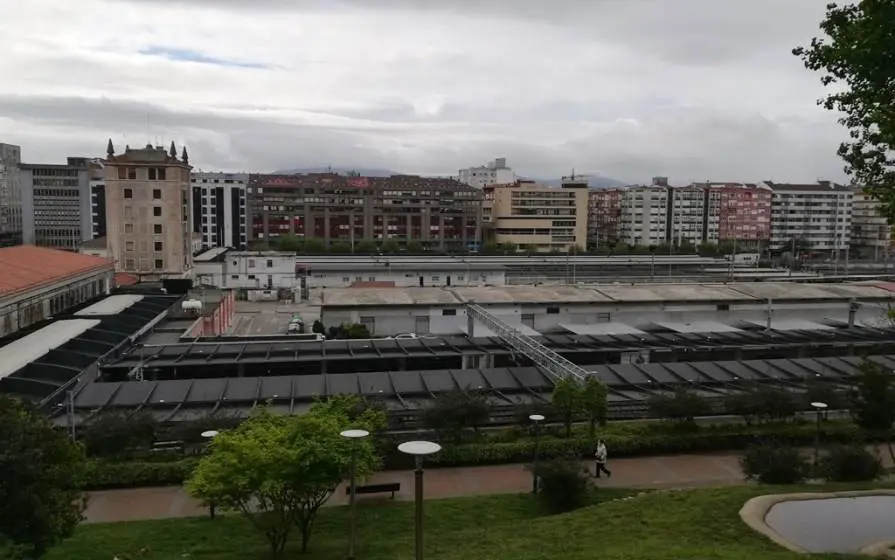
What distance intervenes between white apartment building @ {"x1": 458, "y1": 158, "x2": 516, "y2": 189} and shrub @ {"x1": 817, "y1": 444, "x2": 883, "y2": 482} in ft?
479

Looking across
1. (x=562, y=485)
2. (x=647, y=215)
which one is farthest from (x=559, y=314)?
(x=647, y=215)

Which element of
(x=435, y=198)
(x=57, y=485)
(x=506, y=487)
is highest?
A: (x=435, y=198)

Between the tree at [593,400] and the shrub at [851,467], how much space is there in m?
5.09

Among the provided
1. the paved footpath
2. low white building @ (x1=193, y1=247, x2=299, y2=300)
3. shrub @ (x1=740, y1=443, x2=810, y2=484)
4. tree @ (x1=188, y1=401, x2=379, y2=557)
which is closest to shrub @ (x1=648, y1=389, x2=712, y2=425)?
the paved footpath

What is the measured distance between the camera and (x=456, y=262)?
6644 cm

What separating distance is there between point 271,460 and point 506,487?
6557mm

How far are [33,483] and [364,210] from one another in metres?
86.1

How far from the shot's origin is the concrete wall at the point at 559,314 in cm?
3519

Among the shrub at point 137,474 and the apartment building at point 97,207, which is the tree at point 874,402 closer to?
the shrub at point 137,474

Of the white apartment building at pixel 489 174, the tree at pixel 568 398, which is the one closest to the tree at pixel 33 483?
the tree at pixel 568 398

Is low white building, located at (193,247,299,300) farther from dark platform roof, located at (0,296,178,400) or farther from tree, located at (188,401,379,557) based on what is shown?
tree, located at (188,401,379,557)

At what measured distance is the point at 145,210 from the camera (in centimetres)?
4584

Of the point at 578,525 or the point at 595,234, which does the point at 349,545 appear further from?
the point at 595,234

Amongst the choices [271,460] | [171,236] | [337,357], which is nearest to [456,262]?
[171,236]
